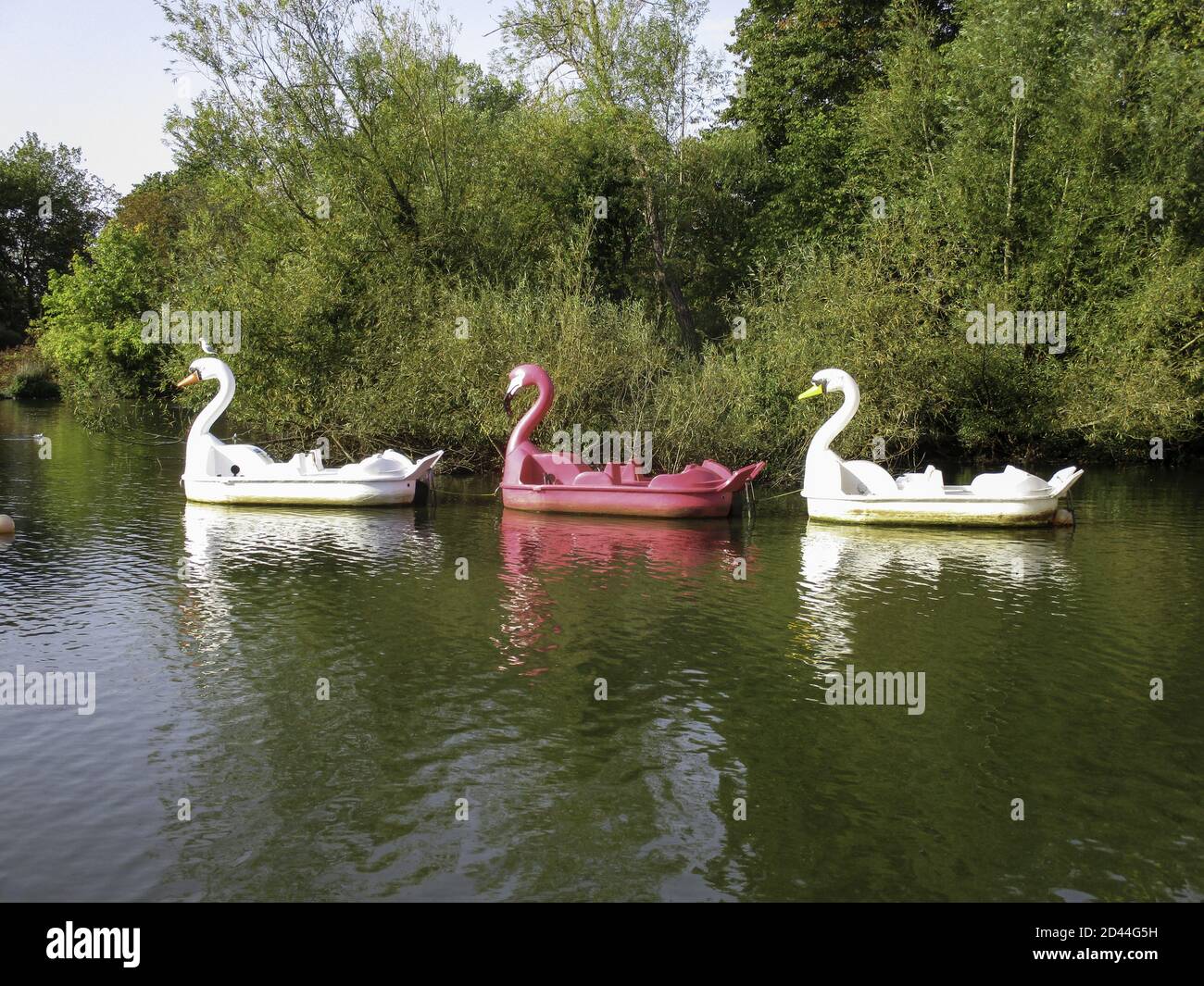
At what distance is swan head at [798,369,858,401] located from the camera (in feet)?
66.6

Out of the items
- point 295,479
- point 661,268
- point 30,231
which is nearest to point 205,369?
point 295,479

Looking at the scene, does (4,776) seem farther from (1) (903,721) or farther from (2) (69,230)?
(2) (69,230)

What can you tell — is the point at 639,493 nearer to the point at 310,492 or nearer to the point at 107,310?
the point at 310,492

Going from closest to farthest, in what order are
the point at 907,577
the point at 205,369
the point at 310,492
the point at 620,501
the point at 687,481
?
the point at 907,577 → the point at 687,481 → the point at 620,501 → the point at 310,492 → the point at 205,369

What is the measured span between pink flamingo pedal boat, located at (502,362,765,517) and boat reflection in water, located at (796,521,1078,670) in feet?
5.53

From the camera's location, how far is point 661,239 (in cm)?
3722

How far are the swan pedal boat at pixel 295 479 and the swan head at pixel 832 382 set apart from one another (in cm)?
689

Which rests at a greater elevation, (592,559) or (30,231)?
(30,231)

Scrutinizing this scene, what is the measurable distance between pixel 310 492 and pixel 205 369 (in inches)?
164

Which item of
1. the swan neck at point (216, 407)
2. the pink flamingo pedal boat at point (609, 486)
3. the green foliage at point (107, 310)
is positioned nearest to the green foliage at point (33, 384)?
the green foliage at point (107, 310)

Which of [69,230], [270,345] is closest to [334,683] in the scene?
[270,345]

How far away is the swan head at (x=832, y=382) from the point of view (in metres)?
20.3
